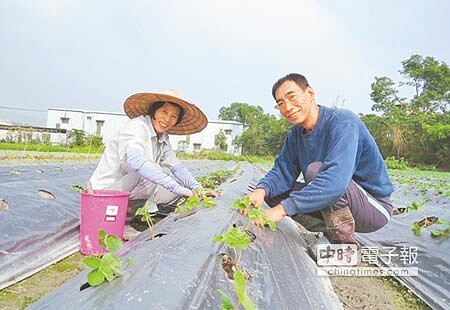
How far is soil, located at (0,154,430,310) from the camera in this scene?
1.64m

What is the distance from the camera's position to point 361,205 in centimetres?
192

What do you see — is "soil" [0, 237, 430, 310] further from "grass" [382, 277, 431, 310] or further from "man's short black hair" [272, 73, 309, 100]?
"man's short black hair" [272, 73, 309, 100]

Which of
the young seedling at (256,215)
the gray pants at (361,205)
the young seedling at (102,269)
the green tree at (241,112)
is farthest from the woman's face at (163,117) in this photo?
the green tree at (241,112)

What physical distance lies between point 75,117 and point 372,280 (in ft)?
110

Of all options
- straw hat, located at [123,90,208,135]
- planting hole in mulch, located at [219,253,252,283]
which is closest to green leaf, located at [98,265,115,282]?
planting hole in mulch, located at [219,253,252,283]

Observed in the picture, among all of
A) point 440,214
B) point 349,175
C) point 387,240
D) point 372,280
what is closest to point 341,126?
point 349,175

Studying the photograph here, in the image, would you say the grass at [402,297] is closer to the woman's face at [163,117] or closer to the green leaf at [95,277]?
the green leaf at [95,277]

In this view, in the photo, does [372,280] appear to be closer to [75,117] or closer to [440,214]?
[440,214]

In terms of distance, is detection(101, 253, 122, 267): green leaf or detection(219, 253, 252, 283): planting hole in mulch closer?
detection(101, 253, 122, 267): green leaf

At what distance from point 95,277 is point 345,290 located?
138cm

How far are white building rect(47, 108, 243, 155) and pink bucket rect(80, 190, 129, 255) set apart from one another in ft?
92.7

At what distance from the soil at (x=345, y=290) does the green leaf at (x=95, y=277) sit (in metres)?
0.81

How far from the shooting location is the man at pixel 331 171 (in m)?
1.73

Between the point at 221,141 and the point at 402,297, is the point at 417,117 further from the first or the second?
the point at 402,297
